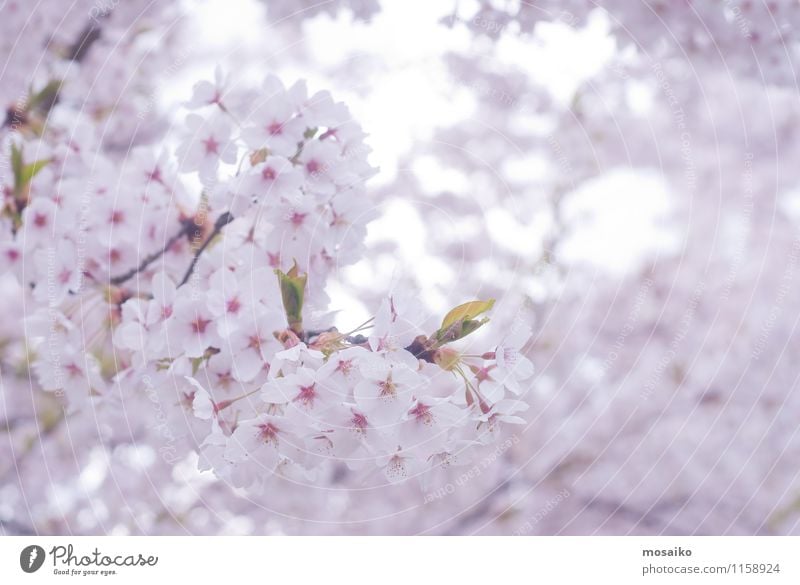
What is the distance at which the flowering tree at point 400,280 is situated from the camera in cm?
56

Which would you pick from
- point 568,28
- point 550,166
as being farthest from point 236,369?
point 550,166

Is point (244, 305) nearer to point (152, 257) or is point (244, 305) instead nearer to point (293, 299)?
point (293, 299)

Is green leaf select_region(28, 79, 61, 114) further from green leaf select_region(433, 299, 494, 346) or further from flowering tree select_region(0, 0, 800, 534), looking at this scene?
green leaf select_region(433, 299, 494, 346)

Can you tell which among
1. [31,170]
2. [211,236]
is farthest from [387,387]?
[31,170]

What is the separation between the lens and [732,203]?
4.56ft

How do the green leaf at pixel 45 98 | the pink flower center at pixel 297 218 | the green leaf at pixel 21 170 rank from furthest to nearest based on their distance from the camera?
the green leaf at pixel 45 98
the green leaf at pixel 21 170
the pink flower center at pixel 297 218

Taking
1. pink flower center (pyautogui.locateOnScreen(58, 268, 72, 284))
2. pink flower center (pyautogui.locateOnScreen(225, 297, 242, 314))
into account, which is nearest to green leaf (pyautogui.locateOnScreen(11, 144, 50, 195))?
pink flower center (pyautogui.locateOnScreen(58, 268, 72, 284))

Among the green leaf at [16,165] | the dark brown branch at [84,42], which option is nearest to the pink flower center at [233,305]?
the green leaf at [16,165]

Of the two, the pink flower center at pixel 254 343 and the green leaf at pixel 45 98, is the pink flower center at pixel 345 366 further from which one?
the green leaf at pixel 45 98

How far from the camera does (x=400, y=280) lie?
3.09 ft

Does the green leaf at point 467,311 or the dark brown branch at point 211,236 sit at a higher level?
the dark brown branch at point 211,236

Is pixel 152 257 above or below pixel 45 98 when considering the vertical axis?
below

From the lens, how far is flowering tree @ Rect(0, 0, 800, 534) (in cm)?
56
